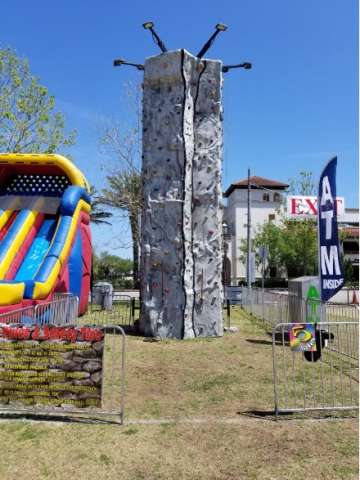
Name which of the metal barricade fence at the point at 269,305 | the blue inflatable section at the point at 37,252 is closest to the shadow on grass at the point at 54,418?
the blue inflatable section at the point at 37,252

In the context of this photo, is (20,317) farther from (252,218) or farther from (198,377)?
(252,218)

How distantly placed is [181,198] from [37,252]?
477 cm

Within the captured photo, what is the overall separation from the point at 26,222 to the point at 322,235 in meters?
8.71

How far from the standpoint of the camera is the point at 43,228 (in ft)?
43.8

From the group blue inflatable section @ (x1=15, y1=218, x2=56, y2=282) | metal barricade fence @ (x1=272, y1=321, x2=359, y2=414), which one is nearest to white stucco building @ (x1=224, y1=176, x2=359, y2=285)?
blue inflatable section @ (x1=15, y1=218, x2=56, y2=282)

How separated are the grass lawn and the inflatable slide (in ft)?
17.7

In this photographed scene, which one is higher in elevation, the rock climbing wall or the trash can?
the rock climbing wall

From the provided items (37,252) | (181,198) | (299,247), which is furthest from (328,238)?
(299,247)

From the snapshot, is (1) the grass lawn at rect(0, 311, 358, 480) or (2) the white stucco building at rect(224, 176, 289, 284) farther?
(2) the white stucco building at rect(224, 176, 289, 284)

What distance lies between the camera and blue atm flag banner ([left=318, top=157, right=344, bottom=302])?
8758mm

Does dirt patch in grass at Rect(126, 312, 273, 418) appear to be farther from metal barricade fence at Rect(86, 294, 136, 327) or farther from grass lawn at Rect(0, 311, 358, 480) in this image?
metal barricade fence at Rect(86, 294, 136, 327)

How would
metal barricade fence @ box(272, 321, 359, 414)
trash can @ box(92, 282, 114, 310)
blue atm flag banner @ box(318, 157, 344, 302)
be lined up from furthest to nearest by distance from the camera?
trash can @ box(92, 282, 114, 310), blue atm flag banner @ box(318, 157, 344, 302), metal barricade fence @ box(272, 321, 359, 414)

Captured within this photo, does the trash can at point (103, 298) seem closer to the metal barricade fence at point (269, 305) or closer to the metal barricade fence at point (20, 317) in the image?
the metal barricade fence at point (269, 305)

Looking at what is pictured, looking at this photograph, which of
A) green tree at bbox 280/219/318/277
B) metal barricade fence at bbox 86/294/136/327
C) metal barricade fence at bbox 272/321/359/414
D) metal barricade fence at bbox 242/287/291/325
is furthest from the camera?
green tree at bbox 280/219/318/277
